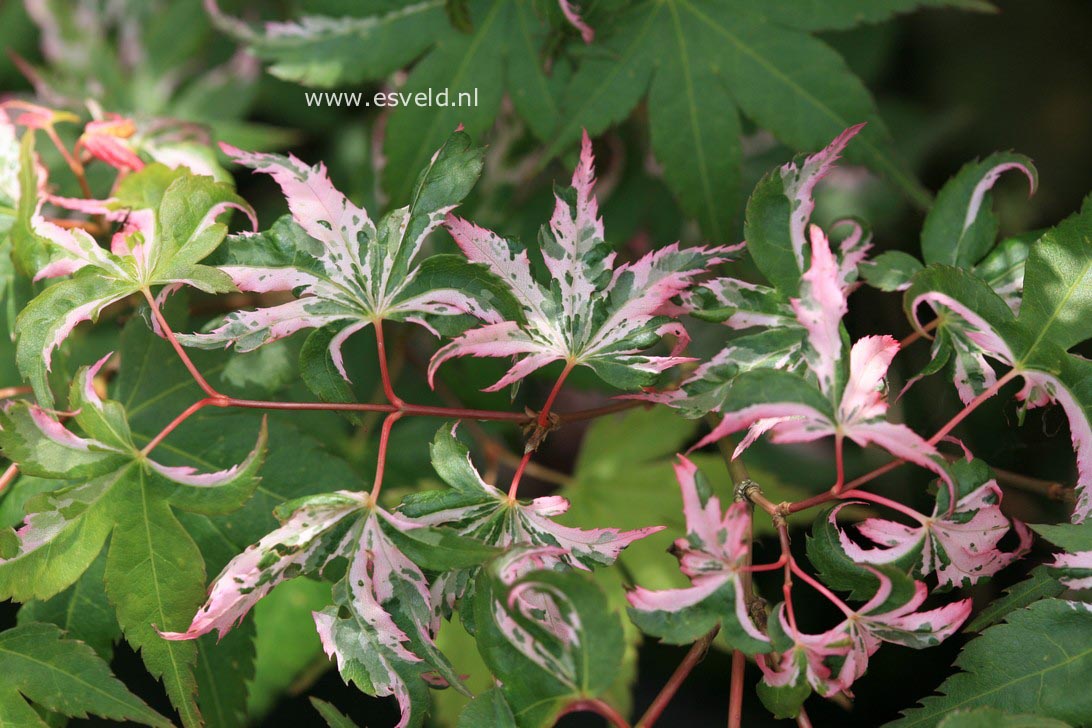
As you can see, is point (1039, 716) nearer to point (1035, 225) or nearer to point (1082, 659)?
point (1082, 659)

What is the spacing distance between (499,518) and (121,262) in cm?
31

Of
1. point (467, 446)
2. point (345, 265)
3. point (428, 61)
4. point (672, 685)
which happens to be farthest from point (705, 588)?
point (428, 61)

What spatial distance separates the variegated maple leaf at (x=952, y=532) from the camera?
0.52m

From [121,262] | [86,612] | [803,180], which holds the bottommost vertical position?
[86,612]

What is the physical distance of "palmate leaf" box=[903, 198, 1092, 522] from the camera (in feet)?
1.77

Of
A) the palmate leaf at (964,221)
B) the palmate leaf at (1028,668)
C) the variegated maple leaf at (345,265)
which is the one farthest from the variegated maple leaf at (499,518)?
the palmate leaf at (964,221)

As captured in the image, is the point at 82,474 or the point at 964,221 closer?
A: the point at 82,474

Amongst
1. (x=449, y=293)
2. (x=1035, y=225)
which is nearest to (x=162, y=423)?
(x=449, y=293)

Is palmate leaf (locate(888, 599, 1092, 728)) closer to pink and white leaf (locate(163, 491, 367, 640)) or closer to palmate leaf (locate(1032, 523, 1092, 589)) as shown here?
palmate leaf (locate(1032, 523, 1092, 589))

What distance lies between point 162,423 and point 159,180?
199 mm

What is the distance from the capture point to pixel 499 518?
548 mm

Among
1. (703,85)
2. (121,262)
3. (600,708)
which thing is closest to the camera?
(600,708)

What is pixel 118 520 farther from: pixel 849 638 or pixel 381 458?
pixel 849 638

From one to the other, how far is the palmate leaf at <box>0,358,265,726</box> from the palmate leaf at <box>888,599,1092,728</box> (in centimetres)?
46
